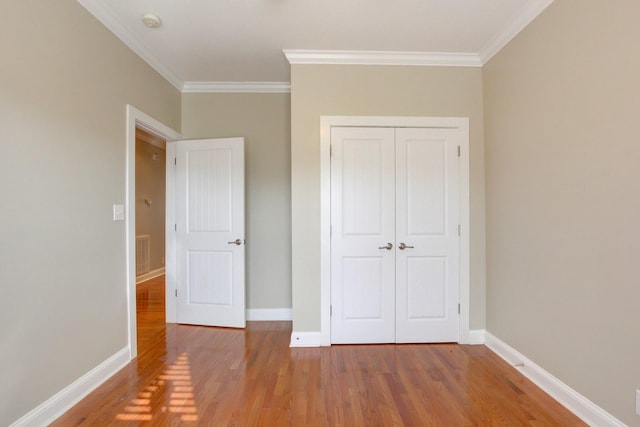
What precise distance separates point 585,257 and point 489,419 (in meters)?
1.14

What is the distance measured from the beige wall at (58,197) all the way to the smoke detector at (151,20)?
29 centimetres

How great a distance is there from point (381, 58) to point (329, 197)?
54.6 inches

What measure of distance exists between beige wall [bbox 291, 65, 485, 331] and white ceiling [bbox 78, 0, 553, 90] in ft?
0.45

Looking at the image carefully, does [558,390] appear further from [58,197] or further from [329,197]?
[58,197]

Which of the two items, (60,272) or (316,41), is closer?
(60,272)

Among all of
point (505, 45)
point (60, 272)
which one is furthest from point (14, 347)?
point (505, 45)

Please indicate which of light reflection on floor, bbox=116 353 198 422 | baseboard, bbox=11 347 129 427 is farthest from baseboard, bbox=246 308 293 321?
baseboard, bbox=11 347 129 427

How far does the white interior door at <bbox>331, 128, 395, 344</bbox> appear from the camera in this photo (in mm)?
2812

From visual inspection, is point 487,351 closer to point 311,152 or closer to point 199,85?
point 311,152

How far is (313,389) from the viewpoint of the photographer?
6.88 feet

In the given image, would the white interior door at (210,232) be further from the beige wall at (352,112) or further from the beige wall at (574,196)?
the beige wall at (574,196)

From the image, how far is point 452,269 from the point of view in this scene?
2.84m

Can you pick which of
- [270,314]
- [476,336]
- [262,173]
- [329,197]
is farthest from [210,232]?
[476,336]

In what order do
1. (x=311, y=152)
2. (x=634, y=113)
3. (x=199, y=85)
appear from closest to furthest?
(x=634, y=113) < (x=311, y=152) < (x=199, y=85)
